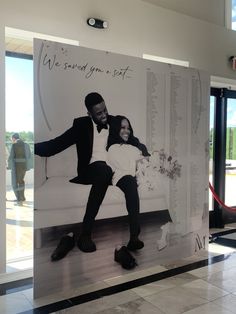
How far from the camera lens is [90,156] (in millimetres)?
3121

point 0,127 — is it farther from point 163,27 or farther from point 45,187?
point 163,27

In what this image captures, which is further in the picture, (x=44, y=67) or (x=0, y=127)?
(x=0, y=127)

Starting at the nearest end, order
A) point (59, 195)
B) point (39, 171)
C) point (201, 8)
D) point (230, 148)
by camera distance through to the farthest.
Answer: point (39, 171), point (59, 195), point (201, 8), point (230, 148)

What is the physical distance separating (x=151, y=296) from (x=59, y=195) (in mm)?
1268

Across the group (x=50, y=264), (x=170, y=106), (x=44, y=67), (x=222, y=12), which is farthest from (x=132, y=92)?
(x=222, y=12)

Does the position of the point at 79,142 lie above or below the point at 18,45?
below

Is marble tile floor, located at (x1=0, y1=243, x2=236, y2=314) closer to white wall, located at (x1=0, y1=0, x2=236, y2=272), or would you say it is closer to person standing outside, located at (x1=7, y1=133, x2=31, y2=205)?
white wall, located at (x1=0, y1=0, x2=236, y2=272)

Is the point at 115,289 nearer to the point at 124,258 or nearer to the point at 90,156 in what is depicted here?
the point at 124,258

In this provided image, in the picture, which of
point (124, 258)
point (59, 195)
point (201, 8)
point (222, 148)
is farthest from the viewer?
point (222, 148)

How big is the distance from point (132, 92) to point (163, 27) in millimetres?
1209

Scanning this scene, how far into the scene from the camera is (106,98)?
3184 millimetres

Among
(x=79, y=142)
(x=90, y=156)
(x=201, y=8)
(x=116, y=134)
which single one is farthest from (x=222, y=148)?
(x=79, y=142)

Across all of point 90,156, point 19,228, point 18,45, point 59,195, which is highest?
point 18,45

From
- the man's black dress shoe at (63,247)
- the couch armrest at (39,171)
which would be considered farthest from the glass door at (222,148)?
the couch armrest at (39,171)
